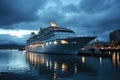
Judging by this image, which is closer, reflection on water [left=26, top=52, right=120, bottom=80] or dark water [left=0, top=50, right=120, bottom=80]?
dark water [left=0, top=50, right=120, bottom=80]

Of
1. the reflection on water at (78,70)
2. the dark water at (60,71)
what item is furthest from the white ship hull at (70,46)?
the dark water at (60,71)

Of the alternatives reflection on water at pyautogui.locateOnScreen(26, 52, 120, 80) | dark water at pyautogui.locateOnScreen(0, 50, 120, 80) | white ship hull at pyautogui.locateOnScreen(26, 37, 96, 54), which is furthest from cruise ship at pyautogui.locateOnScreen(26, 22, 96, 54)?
dark water at pyautogui.locateOnScreen(0, 50, 120, 80)

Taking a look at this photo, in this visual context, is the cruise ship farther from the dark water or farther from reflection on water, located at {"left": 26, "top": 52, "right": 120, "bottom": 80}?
the dark water

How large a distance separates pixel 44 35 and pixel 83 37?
27982mm

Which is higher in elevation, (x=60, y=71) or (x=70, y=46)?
(x=70, y=46)

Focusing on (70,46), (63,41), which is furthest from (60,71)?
(63,41)

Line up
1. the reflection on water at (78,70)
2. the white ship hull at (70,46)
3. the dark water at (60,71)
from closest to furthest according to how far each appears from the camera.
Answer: the dark water at (60,71) → the reflection on water at (78,70) → the white ship hull at (70,46)

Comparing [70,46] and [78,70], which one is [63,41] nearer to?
[70,46]

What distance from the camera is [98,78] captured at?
23750 mm

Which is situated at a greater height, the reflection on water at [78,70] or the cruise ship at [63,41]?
the cruise ship at [63,41]

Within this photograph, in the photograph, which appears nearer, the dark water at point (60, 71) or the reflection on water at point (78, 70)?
the dark water at point (60, 71)

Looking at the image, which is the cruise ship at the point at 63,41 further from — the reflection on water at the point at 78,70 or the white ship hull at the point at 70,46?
the reflection on water at the point at 78,70

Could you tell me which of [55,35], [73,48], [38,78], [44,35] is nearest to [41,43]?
[44,35]

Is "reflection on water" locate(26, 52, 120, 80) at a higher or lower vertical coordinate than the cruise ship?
lower
